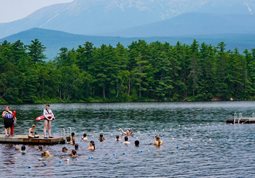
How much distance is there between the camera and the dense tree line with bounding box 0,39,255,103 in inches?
6993

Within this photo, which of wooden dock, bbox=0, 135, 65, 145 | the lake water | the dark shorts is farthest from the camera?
the dark shorts

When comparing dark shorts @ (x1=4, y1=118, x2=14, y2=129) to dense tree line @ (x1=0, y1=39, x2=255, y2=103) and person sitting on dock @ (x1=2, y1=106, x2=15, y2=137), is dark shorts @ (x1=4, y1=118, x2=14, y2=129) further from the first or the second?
dense tree line @ (x1=0, y1=39, x2=255, y2=103)

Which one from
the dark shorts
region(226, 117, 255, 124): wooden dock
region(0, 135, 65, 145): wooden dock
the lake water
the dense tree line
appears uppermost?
the dense tree line

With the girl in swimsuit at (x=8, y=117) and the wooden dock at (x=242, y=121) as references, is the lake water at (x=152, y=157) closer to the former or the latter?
the girl in swimsuit at (x=8, y=117)

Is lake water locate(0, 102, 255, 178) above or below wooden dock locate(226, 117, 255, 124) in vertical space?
below

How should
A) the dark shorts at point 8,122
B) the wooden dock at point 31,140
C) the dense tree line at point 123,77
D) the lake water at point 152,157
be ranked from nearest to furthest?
1. the lake water at point 152,157
2. the wooden dock at point 31,140
3. the dark shorts at point 8,122
4. the dense tree line at point 123,77

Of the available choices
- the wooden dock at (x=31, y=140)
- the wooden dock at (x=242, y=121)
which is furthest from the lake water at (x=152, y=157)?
the wooden dock at (x=242, y=121)

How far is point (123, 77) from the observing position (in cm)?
18625

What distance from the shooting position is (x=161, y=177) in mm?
42344

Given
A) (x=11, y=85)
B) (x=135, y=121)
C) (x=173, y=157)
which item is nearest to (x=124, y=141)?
(x=173, y=157)

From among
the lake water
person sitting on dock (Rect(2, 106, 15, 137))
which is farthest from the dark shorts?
the lake water

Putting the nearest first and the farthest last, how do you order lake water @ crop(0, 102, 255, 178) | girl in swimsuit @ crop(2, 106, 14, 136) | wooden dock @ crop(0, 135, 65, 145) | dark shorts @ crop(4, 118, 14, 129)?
lake water @ crop(0, 102, 255, 178)
wooden dock @ crop(0, 135, 65, 145)
girl in swimsuit @ crop(2, 106, 14, 136)
dark shorts @ crop(4, 118, 14, 129)

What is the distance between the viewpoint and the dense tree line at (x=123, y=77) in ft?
583

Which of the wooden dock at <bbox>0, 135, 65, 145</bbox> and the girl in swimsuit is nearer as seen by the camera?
the wooden dock at <bbox>0, 135, 65, 145</bbox>
